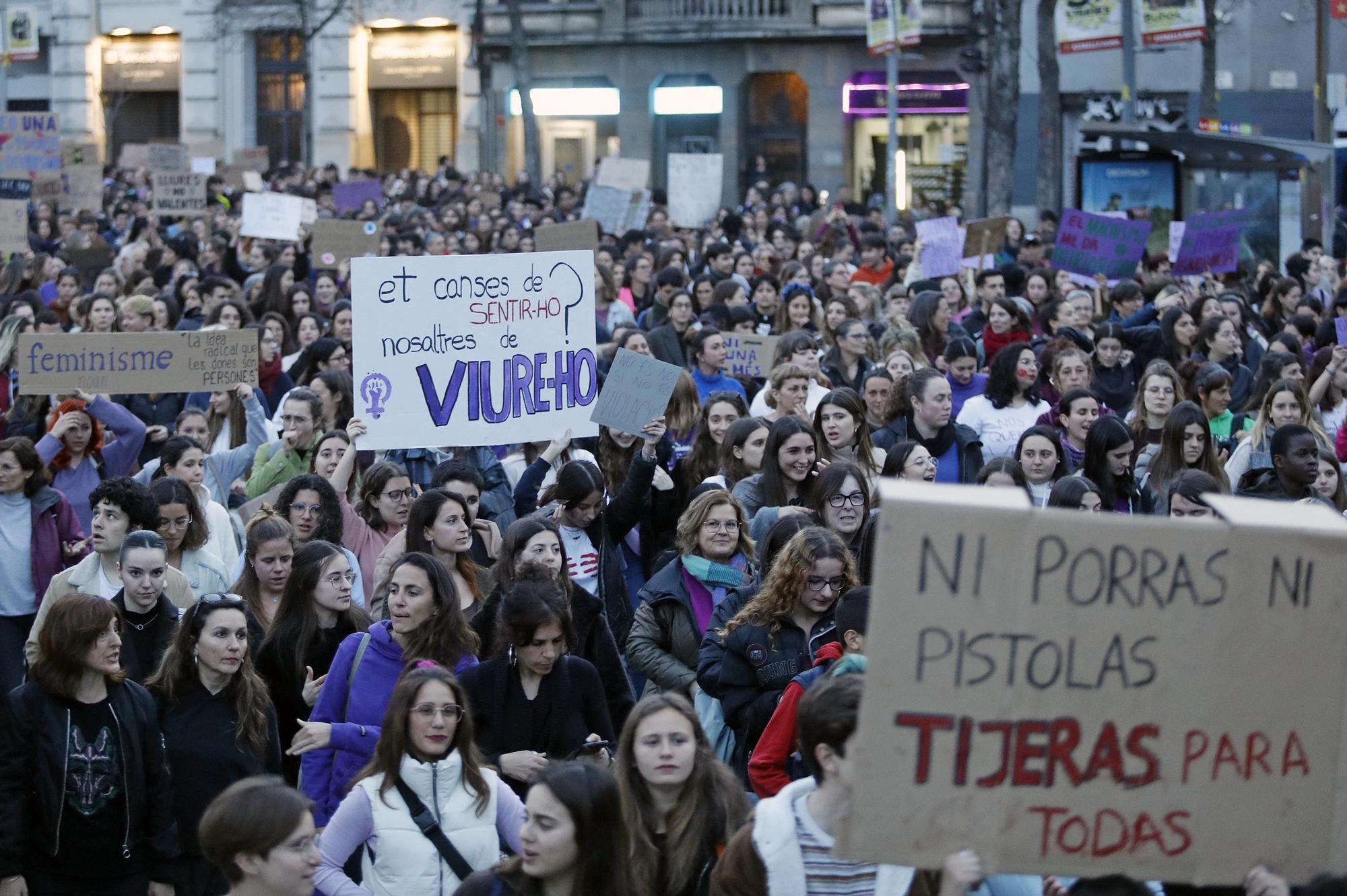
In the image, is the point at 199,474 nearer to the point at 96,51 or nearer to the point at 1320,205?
the point at 1320,205

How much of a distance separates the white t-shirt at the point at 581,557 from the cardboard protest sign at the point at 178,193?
1546cm

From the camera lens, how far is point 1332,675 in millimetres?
3594

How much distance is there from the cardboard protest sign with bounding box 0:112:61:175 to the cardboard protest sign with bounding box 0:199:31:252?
5446mm

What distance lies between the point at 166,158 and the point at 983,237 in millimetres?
11008

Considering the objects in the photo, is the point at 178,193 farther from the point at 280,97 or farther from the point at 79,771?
the point at 280,97

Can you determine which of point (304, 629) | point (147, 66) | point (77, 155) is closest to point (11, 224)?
point (304, 629)

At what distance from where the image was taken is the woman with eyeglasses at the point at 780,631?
596 cm

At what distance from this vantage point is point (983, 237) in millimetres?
17859

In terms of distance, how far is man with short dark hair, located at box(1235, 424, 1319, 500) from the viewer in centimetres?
802

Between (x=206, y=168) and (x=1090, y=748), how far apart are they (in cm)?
2869

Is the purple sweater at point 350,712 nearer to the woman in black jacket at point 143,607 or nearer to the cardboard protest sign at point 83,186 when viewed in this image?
the woman in black jacket at point 143,607

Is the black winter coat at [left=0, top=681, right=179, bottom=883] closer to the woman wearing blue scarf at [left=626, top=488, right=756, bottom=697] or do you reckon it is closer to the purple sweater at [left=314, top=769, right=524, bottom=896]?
the purple sweater at [left=314, top=769, right=524, bottom=896]

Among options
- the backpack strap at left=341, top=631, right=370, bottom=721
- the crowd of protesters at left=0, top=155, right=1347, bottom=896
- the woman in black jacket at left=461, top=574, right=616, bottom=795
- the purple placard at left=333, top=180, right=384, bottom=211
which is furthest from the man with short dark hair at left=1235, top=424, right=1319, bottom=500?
the purple placard at left=333, top=180, right=384, bottom=211

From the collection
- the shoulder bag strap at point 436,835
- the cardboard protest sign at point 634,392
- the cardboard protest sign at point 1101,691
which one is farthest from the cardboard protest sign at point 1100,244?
the cardboard protest sign at point 1101,691
